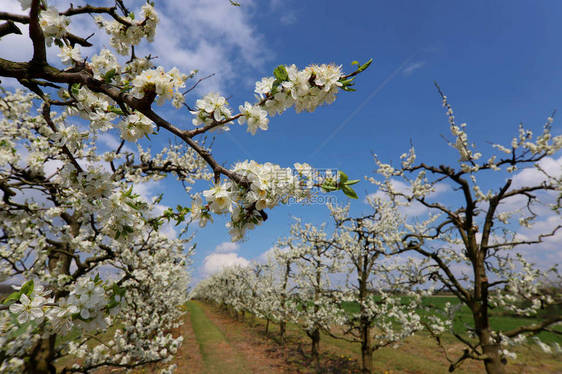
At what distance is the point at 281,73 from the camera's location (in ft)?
5.44

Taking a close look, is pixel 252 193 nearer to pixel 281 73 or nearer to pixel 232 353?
pixel 281 73

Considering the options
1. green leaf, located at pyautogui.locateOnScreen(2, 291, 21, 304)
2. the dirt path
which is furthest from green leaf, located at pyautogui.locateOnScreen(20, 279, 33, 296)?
the dirt path

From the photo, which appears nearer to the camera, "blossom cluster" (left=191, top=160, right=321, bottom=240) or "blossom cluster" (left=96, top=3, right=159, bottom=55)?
"blossom cluster" (left=191, top=160, right=321, bottom=240)

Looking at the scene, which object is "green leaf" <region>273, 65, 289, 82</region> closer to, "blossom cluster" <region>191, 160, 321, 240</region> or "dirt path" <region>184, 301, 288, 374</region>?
"blossom cluster" <region>191, 160, 321, 240</region>

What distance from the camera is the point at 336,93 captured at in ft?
5.74

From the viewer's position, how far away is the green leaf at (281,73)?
1.65 meters

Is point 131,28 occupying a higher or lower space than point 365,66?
higher

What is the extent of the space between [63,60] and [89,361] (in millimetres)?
4354

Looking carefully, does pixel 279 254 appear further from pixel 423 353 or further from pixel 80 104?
pixel 80 104

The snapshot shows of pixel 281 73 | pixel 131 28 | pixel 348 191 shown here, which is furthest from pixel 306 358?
pixel 131 28

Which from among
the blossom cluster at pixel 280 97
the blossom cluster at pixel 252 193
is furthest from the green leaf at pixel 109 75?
the blossom cluster at pixel 252 193

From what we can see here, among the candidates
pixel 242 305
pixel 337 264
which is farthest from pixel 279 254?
pixel 242 305

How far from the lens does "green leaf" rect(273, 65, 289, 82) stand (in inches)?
65.0

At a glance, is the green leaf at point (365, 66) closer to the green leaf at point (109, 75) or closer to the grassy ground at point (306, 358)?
the green leaf at point (109, 75)
